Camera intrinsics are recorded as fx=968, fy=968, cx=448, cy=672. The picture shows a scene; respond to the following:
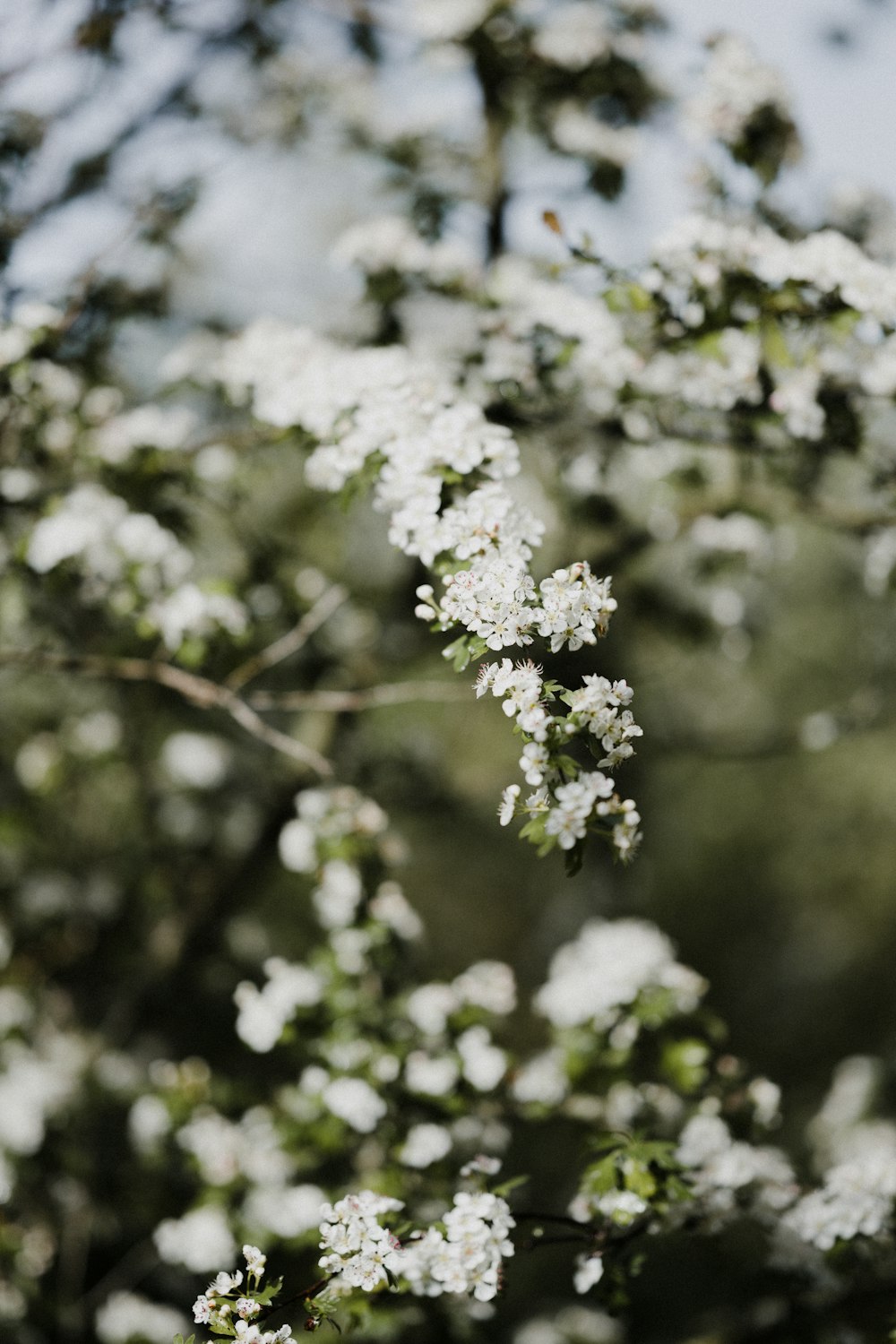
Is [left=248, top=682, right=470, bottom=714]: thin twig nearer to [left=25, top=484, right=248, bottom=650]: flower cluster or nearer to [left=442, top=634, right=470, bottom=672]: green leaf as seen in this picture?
[left=25, top=484, right=248, bottom=650]: flower cluster

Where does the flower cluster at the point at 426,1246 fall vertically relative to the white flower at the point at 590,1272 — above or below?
above

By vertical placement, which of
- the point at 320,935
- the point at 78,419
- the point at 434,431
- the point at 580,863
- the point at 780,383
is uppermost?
the point at 320,935

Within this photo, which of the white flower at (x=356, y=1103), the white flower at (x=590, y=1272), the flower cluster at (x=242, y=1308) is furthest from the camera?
the white flower at (x=356, y=1103)

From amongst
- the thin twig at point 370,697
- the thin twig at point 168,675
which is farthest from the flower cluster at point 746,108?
the thin twig at point 168,675

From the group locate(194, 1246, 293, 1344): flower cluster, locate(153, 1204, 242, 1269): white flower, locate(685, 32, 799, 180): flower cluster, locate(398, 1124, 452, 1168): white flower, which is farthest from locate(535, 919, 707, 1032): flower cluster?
locate(685, 32, 799, 180): flower cluster

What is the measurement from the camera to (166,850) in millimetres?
4395

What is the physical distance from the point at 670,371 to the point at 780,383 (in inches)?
12.7

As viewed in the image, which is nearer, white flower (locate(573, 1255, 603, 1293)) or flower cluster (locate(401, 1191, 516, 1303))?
flower cluster (locate(401, 1191, 516, 1303))

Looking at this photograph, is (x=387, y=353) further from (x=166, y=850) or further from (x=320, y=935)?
(x=320, y=935)

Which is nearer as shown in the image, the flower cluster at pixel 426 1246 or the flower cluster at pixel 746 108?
the flower cluster at pixel 426 1246

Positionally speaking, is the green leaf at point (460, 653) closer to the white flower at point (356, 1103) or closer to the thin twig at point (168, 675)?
the thin twig at point (168, 675)

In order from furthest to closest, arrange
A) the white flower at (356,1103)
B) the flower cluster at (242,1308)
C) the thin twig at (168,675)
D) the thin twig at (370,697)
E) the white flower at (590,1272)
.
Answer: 1. the thin twig at (370,697)
2. the white flower at (356,1103)
3. the thin twig at (168,675)
4. the white flower at (590,1272)
5. the flower cluster at (242,1308)

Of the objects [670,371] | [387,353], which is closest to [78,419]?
[387,353]

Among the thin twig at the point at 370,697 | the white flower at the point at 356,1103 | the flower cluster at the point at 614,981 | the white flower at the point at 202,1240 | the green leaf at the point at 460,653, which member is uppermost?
the thin twig at the point at 370,697
